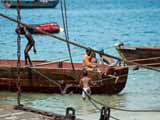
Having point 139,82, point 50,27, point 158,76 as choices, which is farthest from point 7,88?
point 50,27

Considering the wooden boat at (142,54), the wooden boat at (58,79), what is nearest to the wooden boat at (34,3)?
the wooden boat at (142,54)

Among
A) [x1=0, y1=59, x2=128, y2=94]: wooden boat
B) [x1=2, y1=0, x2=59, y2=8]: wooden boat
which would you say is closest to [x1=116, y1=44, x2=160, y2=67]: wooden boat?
[x1=0, y1=59, x2=128, y2=94]: wooden boat

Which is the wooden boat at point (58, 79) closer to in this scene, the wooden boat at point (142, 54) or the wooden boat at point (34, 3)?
the wooden boat at point (142, 54)

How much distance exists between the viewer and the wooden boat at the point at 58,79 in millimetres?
19062

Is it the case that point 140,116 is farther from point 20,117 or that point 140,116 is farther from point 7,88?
point 7,88

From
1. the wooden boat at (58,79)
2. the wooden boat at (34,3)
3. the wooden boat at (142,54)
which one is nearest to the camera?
the wooden boat at (58,79)

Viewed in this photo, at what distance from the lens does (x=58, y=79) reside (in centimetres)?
1919

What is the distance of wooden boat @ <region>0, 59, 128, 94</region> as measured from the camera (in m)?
19.1

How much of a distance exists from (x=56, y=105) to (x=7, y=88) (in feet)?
9.16

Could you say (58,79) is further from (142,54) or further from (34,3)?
(34,3)

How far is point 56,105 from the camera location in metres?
17.6

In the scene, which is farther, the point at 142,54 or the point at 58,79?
the point at 142,54

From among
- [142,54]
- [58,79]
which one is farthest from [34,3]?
[58,79]

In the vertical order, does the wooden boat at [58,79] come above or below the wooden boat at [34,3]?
below
